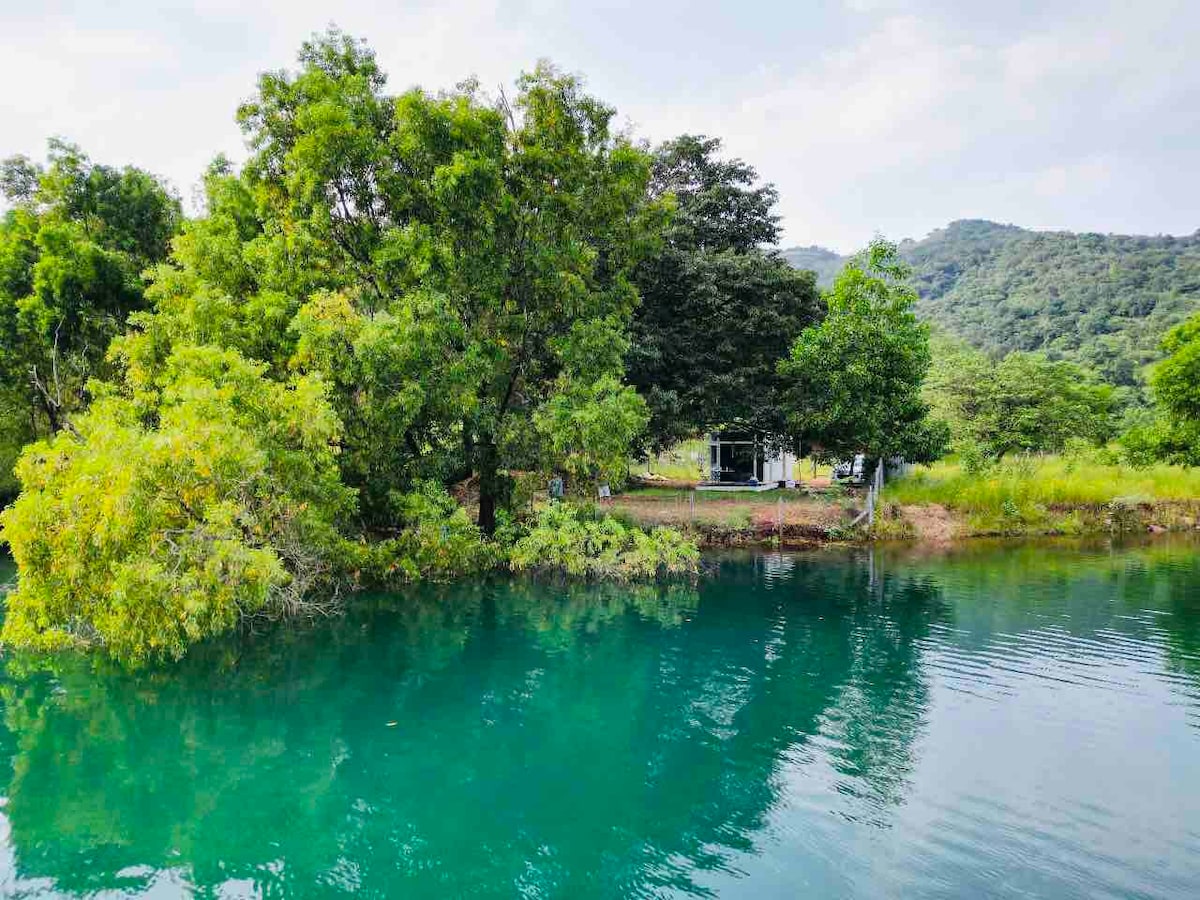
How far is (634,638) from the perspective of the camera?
16.4 metres

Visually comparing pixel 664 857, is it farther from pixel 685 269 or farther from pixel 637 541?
pixel 685 269

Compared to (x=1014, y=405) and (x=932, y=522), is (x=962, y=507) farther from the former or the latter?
(x=1014, y=405)

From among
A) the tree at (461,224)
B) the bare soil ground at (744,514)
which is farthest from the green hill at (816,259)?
the tree at (461,224)

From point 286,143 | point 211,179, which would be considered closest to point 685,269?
point 286,143

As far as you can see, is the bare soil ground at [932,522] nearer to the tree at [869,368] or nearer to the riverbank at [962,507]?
the riverbank at [962,507]

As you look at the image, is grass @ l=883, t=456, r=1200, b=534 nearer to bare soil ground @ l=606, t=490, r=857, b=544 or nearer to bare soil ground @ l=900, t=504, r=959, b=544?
bare soil ground @ l=900, t=504, r=959, b=544

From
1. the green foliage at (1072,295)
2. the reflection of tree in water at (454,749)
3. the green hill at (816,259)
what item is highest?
the green hill at (816,259)

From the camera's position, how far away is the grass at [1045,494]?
31.4m

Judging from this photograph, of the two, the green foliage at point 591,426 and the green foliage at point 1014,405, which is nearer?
the green foliage at point 591,426

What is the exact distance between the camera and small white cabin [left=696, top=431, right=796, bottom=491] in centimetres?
3862

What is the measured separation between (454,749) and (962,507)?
27775 millimetres

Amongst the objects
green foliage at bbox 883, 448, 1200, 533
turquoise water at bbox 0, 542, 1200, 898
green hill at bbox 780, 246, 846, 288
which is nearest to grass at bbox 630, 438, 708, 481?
green foliage at bbox 883, 448, 1200, 533

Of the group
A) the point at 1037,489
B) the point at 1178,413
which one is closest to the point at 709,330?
the point at 1037,489

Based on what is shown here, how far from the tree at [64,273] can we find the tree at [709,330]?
19699mm
